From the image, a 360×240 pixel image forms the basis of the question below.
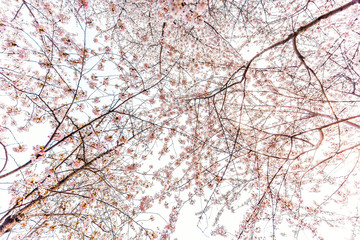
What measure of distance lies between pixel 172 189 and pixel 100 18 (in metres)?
4.64

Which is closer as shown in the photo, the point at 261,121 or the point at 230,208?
the point at 230,208

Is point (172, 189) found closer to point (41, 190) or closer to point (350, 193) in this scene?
point (41, 190)

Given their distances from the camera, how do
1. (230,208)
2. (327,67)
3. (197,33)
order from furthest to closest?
(197,33) < (327,67) < (230,208)

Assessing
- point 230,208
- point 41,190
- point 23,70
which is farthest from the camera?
point 230,208

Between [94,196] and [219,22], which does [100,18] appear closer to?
[219,22]

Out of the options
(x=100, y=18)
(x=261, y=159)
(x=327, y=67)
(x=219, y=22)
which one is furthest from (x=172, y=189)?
(x=100, y=18)

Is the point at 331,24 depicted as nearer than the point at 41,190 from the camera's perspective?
No

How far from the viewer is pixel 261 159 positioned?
3.00 metres

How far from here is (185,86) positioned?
3.55 meters

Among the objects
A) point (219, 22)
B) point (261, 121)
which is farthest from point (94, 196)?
point (219, 22)

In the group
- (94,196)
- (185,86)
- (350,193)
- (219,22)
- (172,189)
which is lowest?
(94,196)

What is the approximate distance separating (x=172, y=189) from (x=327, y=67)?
4.19m

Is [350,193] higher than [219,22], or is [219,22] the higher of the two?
[219,22]

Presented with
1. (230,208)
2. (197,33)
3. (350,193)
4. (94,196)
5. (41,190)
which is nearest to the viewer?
(41,190)
